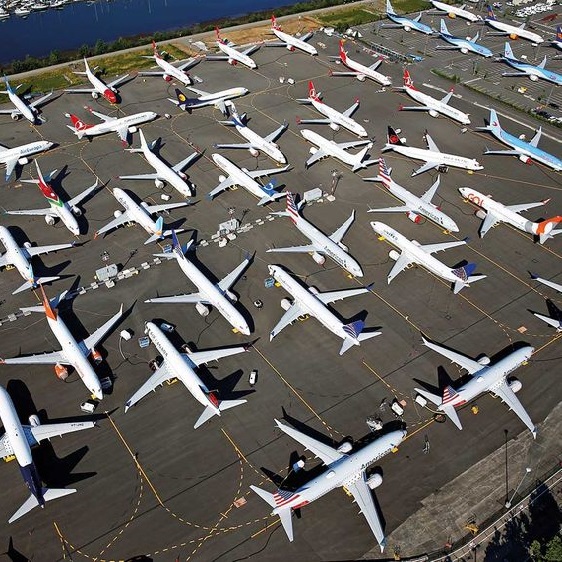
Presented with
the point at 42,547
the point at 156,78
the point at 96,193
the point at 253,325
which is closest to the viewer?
the point at 42,547

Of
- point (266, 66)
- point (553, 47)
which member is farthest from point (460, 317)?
point (553, 47)

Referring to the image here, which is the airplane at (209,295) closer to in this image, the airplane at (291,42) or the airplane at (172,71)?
the airplane at (172,71)

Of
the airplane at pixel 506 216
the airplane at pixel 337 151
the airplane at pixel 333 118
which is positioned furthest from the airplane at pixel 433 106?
the airplane at pixel 506 216

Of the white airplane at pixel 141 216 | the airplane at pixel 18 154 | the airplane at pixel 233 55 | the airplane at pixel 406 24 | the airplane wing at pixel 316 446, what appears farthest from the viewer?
the airplane at pixel 406 24

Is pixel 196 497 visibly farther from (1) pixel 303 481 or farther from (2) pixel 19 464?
(2) pixel 19 464

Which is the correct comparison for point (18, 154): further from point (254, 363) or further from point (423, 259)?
point (423, 259)

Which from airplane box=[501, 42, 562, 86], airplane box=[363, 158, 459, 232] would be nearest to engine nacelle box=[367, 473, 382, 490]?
airplane box=[363, 158, 459, 232]
